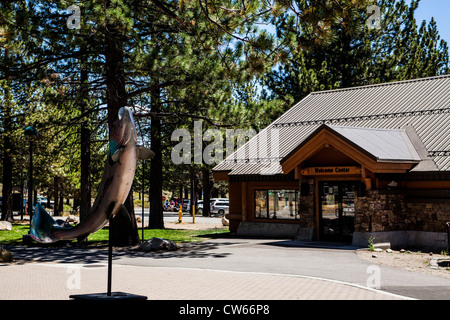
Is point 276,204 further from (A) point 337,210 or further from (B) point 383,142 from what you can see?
(B) point 383,142

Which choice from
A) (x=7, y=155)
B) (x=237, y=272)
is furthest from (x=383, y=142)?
(x=7, y=155)

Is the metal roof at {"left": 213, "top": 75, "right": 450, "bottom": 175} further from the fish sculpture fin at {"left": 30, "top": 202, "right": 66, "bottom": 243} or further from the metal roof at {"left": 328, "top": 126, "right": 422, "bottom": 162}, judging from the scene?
the fish sculpture fin at {"left": 30, "top": 202, "right": 66, "bottom": 243}

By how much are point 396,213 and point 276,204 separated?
21.1 feet

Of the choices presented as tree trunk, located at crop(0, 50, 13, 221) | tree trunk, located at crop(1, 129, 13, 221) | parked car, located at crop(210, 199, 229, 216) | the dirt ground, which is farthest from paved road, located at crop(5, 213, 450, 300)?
parked car, located at crop(210, 199, 229, 216)

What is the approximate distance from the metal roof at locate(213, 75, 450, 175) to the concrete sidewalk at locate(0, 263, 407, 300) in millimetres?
8734

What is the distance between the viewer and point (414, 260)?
16.5m

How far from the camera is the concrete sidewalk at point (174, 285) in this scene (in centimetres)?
1017

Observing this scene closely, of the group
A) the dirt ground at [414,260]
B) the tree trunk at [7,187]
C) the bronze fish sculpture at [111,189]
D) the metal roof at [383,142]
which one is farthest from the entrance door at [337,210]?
the tree trunk at [7,187]

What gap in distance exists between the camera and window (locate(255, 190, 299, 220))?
24562mm

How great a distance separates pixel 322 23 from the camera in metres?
10.7

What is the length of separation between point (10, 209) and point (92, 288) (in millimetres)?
27431

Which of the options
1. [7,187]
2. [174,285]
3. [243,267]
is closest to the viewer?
[174,285]

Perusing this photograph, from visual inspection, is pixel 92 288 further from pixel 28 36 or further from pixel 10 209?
pixel 10 209
